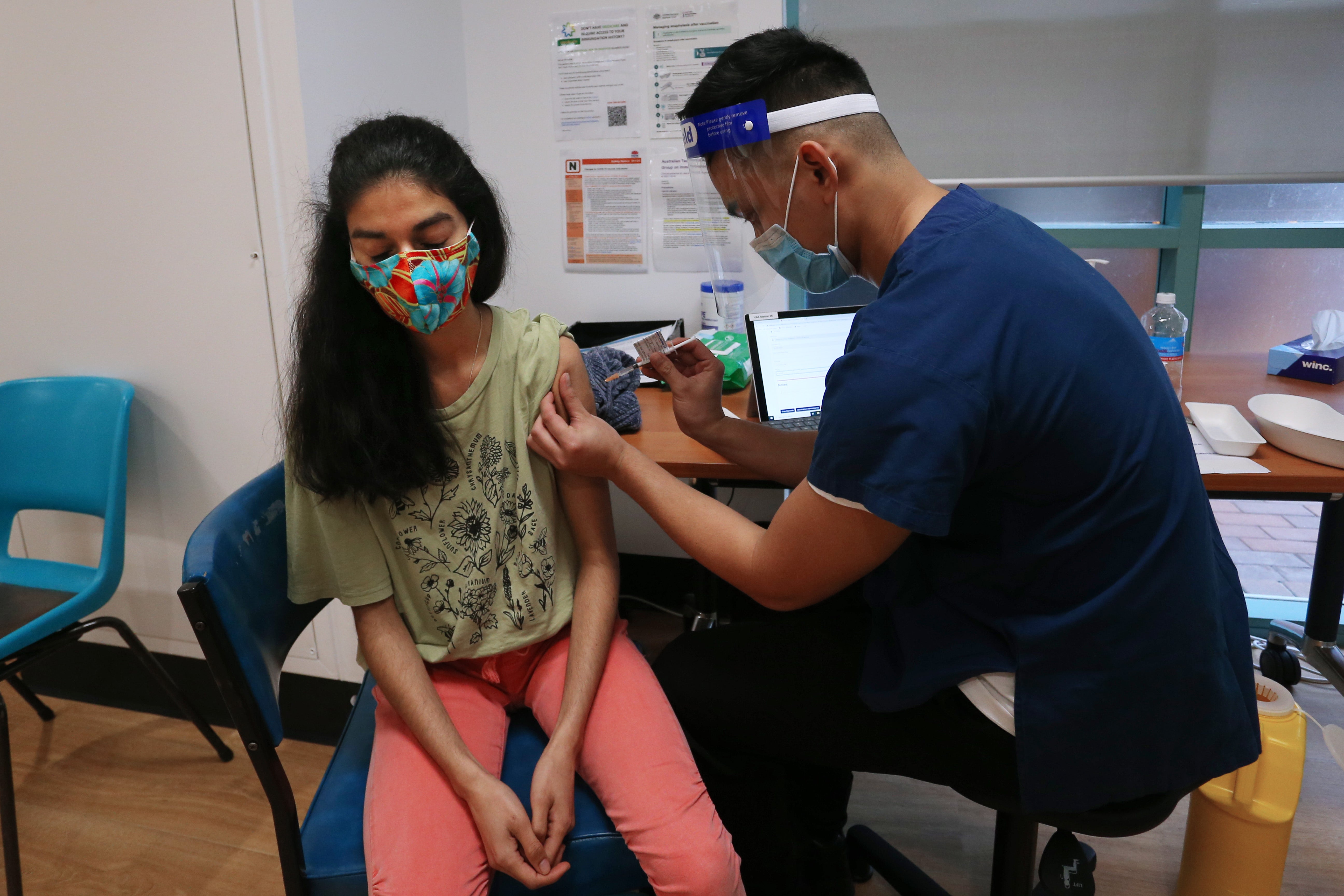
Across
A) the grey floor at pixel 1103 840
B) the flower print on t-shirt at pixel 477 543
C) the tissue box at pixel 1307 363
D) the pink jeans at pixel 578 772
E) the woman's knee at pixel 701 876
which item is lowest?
the grey floor at pixel 1103 840

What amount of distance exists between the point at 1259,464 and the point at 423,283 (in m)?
1.35

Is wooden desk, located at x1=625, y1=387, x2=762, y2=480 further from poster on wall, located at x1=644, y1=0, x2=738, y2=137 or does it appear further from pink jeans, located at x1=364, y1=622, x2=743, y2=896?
poster on wall, located at x1=644, y1=0, x2=738, y2=137

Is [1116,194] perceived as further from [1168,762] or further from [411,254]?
[411,254]

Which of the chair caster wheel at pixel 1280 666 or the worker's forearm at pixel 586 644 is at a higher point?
the worker's forearm at pixel 586 644

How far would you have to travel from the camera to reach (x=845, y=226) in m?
1.01

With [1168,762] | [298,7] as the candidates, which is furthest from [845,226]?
[298,7]

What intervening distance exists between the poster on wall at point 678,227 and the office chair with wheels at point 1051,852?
1.46 meters

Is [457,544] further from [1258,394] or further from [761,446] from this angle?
[1258,394]

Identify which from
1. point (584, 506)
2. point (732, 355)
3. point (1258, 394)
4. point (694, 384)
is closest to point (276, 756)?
point (584, 506)

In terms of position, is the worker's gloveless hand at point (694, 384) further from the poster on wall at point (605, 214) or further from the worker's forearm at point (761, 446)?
the poster on wall at point (605, 214)

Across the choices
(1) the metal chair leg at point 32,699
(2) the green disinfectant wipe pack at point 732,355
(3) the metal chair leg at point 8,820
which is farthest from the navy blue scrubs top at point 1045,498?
(1) the metal chair leg at point 32,699

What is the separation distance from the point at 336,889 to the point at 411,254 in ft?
2.49

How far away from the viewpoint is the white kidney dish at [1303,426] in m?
1.36

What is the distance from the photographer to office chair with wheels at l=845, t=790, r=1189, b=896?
0.95m
